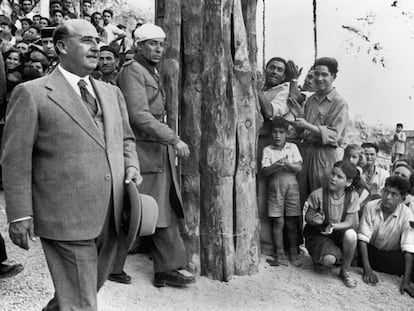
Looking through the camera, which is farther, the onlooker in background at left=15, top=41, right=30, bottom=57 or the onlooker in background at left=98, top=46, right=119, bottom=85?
the onlooker in background at left=15, top=41, right=30, bottom=57

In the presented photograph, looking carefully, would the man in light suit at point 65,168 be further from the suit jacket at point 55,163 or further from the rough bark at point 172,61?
the rough bark at point 172,61

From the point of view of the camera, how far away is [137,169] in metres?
2.45

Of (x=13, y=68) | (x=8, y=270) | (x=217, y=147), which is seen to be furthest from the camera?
(x=13, y=68)

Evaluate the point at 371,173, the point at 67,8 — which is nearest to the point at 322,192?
the point at 371,173

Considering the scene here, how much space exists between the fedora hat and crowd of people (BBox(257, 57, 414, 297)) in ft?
6.69

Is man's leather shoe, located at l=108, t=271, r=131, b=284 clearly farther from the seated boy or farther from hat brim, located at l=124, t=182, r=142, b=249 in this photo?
the seated boy

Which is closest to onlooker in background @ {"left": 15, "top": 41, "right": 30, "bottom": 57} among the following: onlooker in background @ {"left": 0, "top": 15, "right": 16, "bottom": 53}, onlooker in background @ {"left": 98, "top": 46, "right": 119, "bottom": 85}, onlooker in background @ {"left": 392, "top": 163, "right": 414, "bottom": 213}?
onlooker in background @ {"left": 0, "top": 15, "right": 16, "bottom": 53}

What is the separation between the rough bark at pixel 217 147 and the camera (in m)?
3.80

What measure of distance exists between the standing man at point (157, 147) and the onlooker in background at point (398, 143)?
5.95 m

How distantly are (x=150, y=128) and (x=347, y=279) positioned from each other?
201 centimetres

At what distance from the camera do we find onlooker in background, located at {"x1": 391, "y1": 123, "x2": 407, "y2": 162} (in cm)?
858

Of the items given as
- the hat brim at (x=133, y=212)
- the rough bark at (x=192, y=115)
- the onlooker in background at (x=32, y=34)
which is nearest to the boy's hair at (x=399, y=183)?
the rough bark at (x=192, y=115)

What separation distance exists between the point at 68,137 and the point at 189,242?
6.24 ft

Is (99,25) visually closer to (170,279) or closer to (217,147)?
(217,147)
